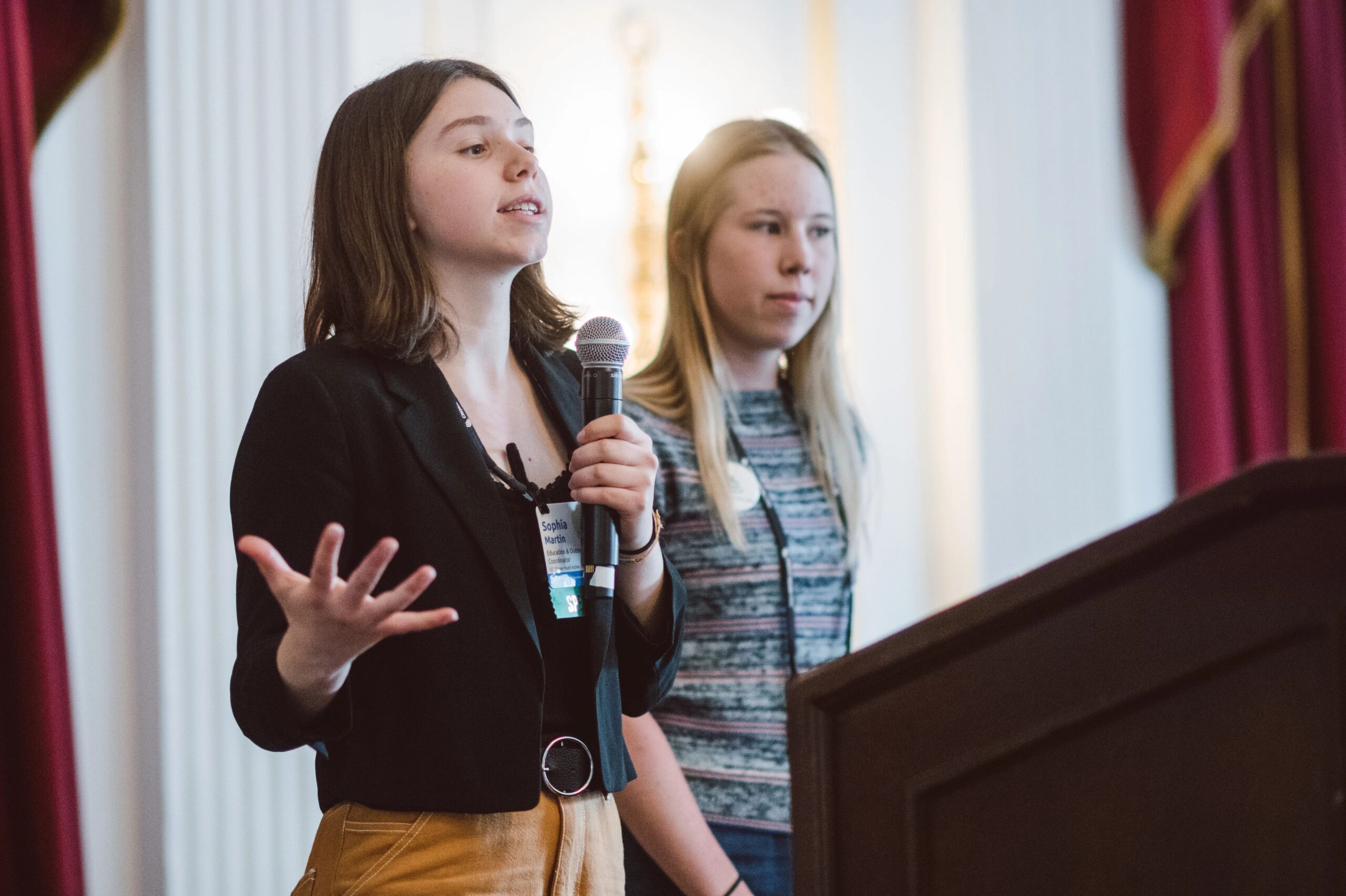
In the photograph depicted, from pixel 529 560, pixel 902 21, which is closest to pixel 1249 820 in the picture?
pixel 529 560

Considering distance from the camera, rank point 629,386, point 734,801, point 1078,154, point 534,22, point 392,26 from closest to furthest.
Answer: point 734,801
point 629,386
point 392,26
point 534,22
point 1078,154

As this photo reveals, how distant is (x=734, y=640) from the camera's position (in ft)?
5.54

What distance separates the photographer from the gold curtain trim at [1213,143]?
388 centimetres

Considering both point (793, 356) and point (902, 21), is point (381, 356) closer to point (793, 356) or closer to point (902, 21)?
point (793, 356)

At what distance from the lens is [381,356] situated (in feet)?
3.79

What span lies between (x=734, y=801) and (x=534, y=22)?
9.16ft

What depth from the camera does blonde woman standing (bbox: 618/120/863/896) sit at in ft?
5.32

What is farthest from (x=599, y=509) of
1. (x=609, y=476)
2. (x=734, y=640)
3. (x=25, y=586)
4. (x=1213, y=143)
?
(x=1213, y=143)

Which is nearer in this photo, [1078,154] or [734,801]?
[734,801]

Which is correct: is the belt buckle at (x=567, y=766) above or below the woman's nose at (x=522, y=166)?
below

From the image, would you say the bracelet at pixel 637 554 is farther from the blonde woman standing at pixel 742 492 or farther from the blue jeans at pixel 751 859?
the blue jeans at pixel 751 859

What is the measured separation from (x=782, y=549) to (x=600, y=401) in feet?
2.06

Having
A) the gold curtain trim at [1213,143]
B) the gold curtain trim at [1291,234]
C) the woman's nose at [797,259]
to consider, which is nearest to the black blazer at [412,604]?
the woman's nose at [797,259]

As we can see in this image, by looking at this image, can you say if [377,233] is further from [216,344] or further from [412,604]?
[216,344]
